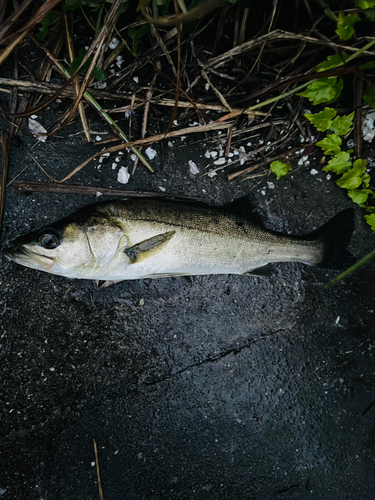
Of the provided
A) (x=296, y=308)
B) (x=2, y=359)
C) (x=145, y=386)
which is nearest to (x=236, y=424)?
(x=145, y=386)

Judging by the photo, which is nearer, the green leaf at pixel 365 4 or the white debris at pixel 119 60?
the green leaf at pixel 365 4

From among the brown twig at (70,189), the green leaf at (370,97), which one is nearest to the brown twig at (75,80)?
the brown twig at (70,189)

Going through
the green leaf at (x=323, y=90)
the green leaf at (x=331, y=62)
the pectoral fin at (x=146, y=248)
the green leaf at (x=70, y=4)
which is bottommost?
the pectoral fin at (x=146, y=248)

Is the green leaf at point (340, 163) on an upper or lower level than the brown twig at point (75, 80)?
lower

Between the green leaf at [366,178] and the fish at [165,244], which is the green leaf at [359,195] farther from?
the fish at [165,244]

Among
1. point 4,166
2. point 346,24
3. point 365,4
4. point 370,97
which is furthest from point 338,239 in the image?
point 4,166

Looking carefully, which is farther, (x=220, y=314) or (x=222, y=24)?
(x=220, y=314)

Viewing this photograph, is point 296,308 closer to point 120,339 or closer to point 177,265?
point 177,265

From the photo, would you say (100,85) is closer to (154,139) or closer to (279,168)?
(154,139)
